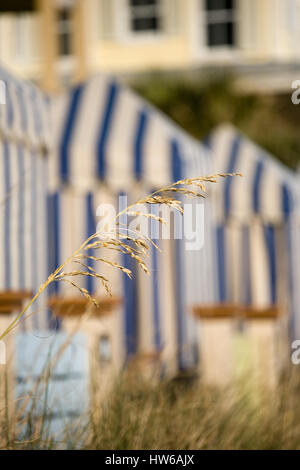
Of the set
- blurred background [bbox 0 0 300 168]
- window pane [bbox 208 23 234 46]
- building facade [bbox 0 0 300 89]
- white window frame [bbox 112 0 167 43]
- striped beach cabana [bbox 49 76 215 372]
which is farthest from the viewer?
white window frame [bbox 112 0 167 43]

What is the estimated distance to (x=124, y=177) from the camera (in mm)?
5754

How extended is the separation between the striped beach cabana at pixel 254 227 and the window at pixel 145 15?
10846 millimetres

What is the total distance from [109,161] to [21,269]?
1.30 meters

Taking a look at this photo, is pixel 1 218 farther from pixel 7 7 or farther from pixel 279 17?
pixel 279 17

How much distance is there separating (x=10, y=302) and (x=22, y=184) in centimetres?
150

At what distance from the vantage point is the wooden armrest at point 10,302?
2.92 m

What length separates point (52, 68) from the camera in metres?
6.62

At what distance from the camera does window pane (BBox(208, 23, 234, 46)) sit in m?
18.3

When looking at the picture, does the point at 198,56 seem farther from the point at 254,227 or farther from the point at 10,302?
the point at 10,302

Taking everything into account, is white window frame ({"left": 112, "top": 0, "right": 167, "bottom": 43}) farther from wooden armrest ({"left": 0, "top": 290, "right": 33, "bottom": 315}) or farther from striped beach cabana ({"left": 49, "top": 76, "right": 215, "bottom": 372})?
wooden armrest ({"left": 0, "top": 290, "right": 33, "bottom": 315})

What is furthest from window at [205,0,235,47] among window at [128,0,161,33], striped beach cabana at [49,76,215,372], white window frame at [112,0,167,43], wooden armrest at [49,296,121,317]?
wooden armrest at [49,296,121,317]

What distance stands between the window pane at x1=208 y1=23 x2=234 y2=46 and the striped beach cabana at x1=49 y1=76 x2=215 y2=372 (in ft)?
39.9

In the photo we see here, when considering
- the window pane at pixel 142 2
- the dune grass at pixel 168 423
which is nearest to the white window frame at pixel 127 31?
the window pane at pixel 142 2

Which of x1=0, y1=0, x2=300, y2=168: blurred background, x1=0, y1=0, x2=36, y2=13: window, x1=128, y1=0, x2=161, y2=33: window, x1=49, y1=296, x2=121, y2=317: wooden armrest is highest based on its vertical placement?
x1=128, y1=0, x2=161, y2=33: window
